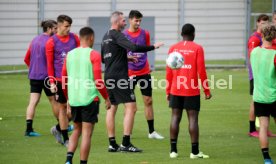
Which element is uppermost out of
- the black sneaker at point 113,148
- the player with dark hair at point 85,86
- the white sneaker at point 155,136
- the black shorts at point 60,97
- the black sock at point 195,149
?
the player with dark hair at point 85,86

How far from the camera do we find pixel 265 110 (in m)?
10.8

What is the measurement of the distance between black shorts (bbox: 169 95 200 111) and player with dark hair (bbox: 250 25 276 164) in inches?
40.6

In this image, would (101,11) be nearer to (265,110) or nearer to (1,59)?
(1,59)

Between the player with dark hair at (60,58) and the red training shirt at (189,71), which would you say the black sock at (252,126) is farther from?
the player with dark hair at (60,58)

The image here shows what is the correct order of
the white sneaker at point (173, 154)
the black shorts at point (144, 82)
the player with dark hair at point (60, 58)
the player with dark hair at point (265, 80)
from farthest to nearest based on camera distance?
the black shorts at point (144, 82) < the player with dark hair at point (60, 58) < the white sneaker at point (173, 154) < the player with dark hair at point (265, 80)

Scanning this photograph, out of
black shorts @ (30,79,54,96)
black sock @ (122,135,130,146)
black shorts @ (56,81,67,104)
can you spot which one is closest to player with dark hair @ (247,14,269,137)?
black sock @ (122,135,130,146)

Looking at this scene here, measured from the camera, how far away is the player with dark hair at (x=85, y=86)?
9.99 m

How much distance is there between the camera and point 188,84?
446 inches

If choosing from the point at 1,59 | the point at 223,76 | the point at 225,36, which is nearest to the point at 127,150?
the point at 223,76

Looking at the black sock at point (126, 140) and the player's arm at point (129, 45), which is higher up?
the player's arm at point (129, 45)

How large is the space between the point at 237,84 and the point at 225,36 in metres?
7.09

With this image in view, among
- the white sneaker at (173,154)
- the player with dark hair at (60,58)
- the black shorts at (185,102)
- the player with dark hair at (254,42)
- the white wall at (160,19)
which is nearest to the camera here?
the black shorts at (185,102)

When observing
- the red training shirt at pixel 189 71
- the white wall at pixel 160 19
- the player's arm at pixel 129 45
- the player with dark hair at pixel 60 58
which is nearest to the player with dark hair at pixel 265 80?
the red training shirt at pixel 189 71

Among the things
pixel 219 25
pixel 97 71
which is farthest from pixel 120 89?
pixel 219 25
